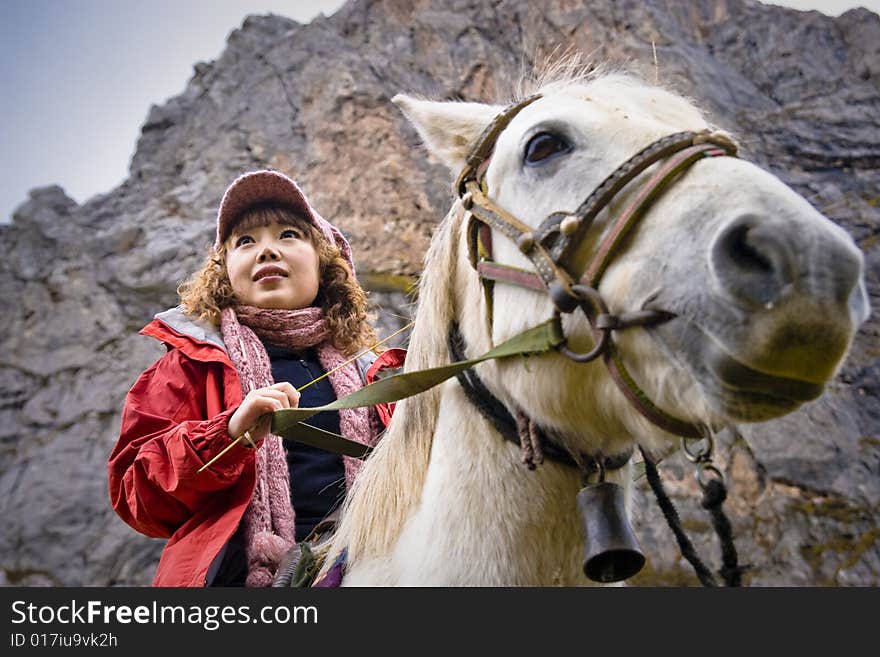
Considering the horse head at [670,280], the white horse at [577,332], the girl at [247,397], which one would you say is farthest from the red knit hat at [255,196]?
the horse head at [670,280]

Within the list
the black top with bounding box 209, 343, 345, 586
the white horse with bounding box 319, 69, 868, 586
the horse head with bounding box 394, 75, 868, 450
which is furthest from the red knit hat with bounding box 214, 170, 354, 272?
the horse head with bounding box 394, 75, 868, 450

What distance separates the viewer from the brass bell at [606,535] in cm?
98

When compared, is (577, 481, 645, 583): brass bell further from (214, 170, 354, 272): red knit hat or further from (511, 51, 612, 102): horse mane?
(214, 170, 354, 272): red knit hat

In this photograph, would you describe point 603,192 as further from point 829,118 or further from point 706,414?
point 829,118

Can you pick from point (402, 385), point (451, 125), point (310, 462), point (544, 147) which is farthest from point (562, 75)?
point (310, 462)

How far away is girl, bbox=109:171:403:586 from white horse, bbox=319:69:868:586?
0.78 ft

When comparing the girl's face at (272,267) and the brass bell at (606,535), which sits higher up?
the girl's face at (272,267)

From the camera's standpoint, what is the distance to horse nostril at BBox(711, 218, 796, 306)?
0.77m

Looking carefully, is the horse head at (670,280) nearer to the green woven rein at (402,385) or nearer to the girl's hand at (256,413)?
the green woven rein at (402,385)

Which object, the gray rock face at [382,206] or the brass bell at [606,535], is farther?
the gray rock face at [382,206]

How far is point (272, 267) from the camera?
1.78 m

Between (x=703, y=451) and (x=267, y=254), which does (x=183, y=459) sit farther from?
(x=703, y=451)

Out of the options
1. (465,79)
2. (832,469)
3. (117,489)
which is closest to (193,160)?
(465,79)

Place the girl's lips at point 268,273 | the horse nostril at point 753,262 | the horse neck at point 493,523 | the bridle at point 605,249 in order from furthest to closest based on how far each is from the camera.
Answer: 1. the girl's lips at point 268,273
2. the horse neck at point 493,523
3. the bridle at point 605,249
4. the horse nostril at point 753,262
